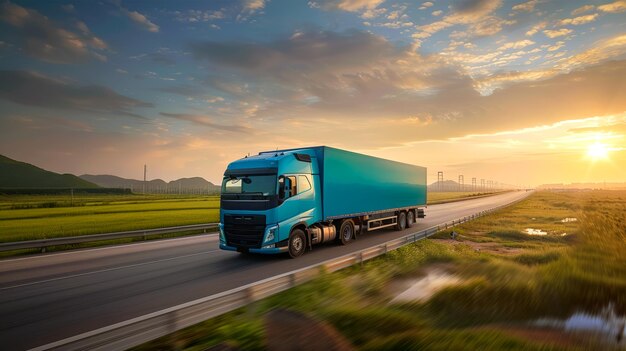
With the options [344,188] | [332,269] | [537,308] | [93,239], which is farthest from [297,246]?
[93,239]

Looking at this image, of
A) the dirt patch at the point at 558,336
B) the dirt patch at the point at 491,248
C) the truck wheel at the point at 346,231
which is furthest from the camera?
the truck wheel at the point at 346,231

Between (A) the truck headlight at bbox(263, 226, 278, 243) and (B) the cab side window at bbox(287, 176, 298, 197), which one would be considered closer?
(A) the truck headlight at bbox(263, 226, 278, 243)

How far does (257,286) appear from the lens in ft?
17.2

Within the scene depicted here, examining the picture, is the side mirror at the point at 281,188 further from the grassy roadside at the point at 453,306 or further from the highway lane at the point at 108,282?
the grassy roadside at the point at 453,306

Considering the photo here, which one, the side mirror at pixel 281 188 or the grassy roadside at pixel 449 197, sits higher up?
the side mirror at pixel 281 188

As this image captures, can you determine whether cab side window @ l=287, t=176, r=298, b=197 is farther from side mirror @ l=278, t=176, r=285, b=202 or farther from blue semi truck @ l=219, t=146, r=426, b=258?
side mirror @ l=278, t=176, r=285, b=202

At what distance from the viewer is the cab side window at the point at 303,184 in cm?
1200

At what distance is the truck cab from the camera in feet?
35.8

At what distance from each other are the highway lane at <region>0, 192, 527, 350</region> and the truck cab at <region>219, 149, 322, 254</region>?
2.42 ft

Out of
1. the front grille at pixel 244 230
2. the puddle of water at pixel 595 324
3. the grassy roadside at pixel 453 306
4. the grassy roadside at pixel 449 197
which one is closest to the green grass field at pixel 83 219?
the front grille at pixel 244 230

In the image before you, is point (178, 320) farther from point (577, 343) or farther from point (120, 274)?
point (120, 274)

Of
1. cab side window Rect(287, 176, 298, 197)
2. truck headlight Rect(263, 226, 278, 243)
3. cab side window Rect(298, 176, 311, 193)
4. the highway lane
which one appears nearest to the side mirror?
cab side window Rect(287, 176, 298, 197)

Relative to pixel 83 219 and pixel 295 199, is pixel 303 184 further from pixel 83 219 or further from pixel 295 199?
pixel 83 219

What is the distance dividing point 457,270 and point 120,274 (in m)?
9.01
